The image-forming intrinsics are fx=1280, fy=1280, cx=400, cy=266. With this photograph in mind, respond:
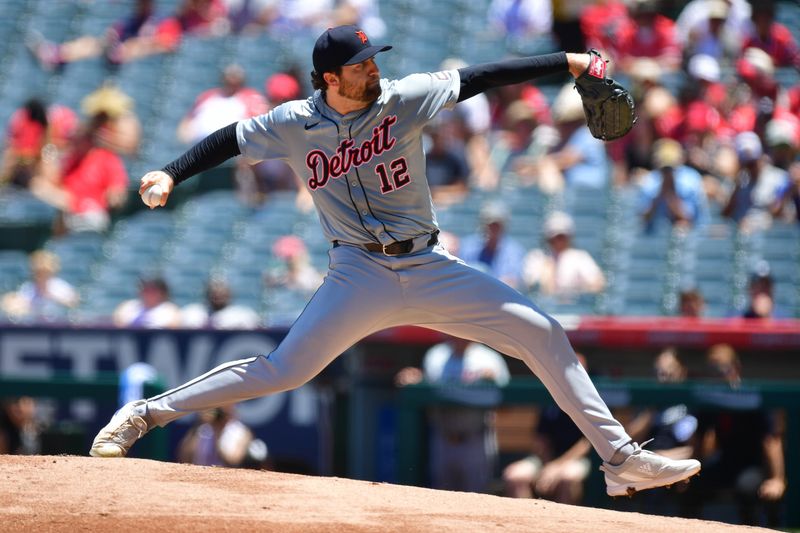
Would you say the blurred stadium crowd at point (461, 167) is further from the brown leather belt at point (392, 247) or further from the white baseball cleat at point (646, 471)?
the brown leather belt at point (392, 247)

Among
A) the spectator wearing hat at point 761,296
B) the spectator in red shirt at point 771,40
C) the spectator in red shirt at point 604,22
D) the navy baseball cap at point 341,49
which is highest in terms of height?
the spectator in red shirt at point 604,22

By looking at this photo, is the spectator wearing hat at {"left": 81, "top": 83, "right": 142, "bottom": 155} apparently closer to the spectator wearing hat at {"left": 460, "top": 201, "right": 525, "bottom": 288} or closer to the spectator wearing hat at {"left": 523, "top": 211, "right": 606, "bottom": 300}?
the spectator wearing hat at {"left": 460, "top": 201, "right": 525, "bottom": 288}

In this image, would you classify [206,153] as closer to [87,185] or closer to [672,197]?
[672,197]

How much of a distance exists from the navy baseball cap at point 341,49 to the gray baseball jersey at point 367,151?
0.18 m

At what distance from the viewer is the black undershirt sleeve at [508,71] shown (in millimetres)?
4723

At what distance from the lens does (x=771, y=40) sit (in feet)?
35.3

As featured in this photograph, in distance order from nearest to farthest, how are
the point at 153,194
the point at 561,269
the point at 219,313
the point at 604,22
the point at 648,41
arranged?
the point at 153,194 → the point at 561,269 → the point at 219,313 → the point at 648,41 → the point at 604,22

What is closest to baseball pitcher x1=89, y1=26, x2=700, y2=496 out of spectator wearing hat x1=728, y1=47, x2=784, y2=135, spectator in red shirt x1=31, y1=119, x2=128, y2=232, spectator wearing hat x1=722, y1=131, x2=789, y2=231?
spectator wearing hat x1=722, y1=131, x2=789, y2=231

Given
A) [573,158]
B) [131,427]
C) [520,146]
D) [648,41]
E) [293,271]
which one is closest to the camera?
[131,427]

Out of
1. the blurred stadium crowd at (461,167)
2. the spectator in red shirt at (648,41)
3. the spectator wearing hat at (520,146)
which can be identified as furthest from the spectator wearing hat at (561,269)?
the spectator in red shirt at (648,41)

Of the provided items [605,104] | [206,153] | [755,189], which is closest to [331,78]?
[206,153]

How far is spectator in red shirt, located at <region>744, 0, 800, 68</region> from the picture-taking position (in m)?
10.7

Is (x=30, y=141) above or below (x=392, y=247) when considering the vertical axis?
above

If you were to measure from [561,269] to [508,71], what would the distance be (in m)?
4.58
